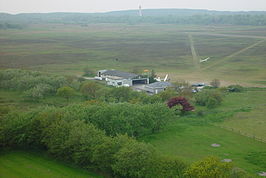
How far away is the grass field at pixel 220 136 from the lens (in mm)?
23031

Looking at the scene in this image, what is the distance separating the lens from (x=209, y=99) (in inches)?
1442

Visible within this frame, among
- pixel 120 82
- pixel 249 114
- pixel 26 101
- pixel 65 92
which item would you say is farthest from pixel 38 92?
pixel 249 114

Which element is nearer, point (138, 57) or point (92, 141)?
point (92, 141)

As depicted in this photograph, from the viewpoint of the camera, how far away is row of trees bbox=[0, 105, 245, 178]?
16.9 meters

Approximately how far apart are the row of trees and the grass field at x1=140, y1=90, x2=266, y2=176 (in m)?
4.90

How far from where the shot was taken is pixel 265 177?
19.7 metres

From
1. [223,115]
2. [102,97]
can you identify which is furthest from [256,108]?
[102,97]

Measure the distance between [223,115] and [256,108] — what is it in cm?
515

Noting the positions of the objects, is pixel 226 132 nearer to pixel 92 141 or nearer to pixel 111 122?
pixel 111 122

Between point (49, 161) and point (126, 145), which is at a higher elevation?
point (126, 145)

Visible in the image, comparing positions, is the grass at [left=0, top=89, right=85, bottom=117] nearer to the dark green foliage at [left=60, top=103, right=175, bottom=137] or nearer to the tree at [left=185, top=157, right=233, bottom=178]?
the dark green foliage at [left=60, top=103, right=175, bottom=137]

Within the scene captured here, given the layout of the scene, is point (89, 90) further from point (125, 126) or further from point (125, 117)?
point (125, 126)

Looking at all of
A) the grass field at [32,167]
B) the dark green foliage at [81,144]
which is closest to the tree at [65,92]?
the dark green foliage at [81,144]

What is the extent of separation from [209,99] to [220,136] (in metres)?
10.1
